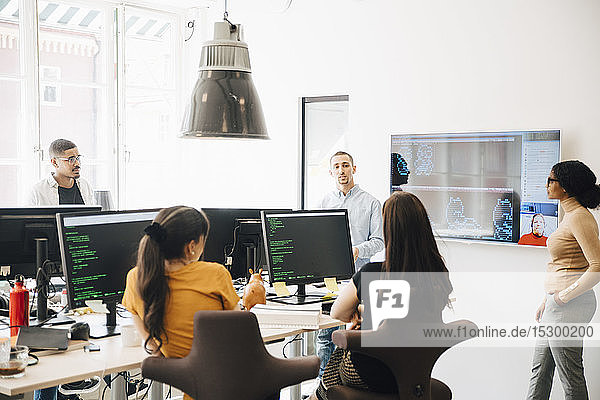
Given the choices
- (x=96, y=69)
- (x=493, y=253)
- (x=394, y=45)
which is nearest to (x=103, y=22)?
(x=96, y=69)

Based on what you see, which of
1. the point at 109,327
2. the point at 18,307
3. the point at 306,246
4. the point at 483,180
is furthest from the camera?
the point at 483,180

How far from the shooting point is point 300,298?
345cm

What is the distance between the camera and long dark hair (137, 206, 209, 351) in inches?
91.4

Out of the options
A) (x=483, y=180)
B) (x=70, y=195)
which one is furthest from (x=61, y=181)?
(x=483, y=180)

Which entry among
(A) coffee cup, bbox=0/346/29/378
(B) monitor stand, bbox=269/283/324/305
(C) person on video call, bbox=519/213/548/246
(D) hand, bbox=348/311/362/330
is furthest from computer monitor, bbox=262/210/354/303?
(A) coffee cup, bbox=0/346/29/378

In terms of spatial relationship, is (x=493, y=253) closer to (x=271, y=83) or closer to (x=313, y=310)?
(x=313, y=310)

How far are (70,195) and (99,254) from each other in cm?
218

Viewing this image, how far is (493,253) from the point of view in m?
4.31

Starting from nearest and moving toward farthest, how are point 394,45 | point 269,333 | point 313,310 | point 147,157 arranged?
point 269,333
point 313,310
point 394,45
point 147,157

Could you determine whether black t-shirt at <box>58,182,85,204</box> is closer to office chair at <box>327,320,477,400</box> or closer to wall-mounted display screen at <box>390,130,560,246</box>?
wall-mounted display screen at <box>390,130,560,246</box>

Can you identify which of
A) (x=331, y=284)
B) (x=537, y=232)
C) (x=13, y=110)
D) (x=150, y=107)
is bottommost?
(x=331, y=284)

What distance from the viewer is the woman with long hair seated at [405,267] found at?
244 centimetres

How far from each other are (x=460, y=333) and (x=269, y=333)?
0.85 metres

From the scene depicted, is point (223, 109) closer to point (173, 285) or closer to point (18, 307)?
point (173, 285)
